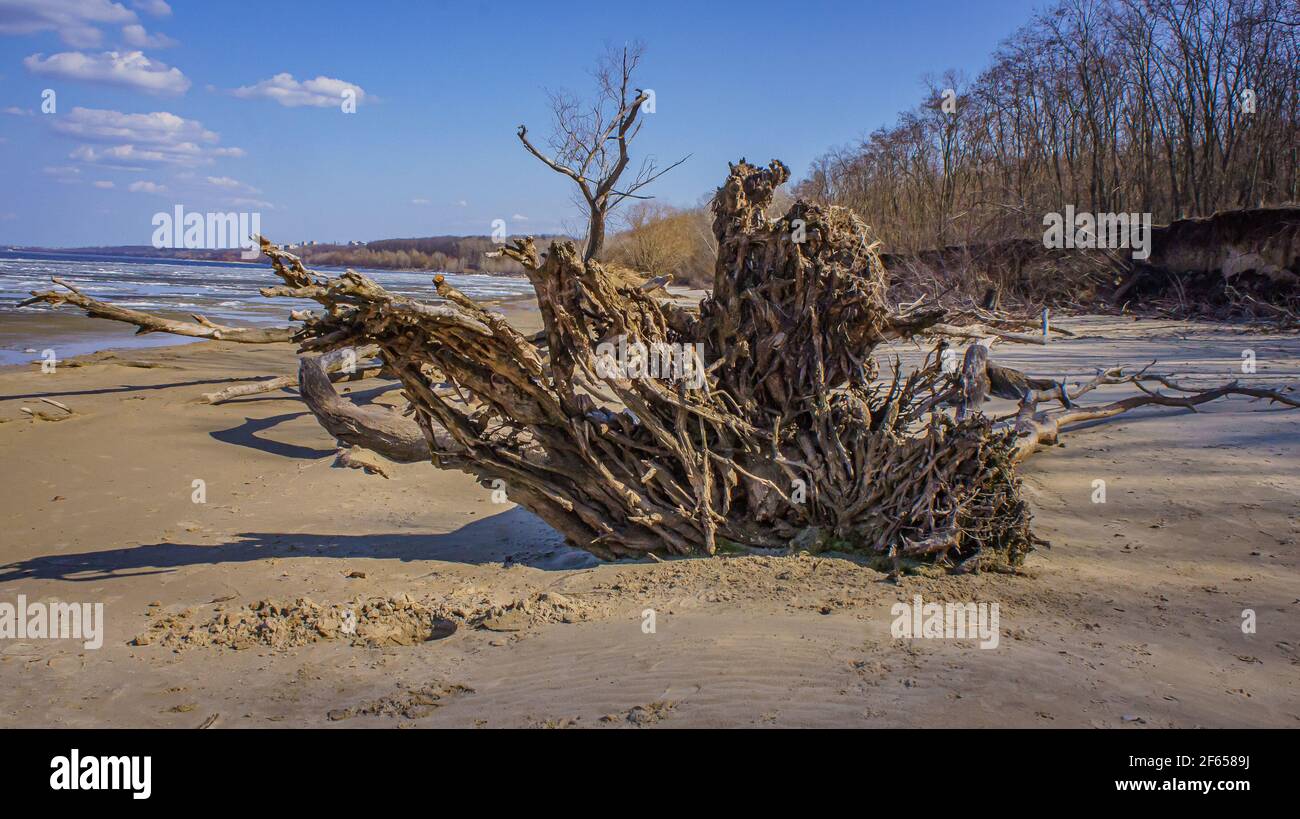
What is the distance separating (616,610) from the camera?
193 inches

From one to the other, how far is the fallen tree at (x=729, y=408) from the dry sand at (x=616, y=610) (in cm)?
41

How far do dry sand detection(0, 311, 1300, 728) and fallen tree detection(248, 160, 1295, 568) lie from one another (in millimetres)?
409

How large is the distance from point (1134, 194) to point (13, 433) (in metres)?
36.1

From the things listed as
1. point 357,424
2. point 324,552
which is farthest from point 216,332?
point 324,552

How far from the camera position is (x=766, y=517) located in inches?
231

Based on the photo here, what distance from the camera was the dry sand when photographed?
3.57 m

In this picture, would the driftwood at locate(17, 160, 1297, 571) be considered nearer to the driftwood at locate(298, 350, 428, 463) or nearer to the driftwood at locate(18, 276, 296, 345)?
the driftwood at locate(298, 350, 428, 463)

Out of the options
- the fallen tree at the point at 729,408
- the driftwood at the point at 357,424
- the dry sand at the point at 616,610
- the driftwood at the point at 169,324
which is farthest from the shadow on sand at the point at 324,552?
the driftwood at the point at 169,324

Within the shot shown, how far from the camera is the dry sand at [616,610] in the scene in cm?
357

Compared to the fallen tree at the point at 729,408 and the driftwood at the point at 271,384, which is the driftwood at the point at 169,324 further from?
the fallen tree at the point at 729,408

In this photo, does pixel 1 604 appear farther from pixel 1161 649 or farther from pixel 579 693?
pixel 1161 649

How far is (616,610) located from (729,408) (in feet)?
6.05

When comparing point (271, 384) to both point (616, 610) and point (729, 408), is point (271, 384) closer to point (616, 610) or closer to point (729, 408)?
point (729, 408)

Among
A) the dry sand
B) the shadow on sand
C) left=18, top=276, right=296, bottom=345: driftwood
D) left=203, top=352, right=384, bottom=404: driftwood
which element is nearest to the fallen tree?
the dry sand
